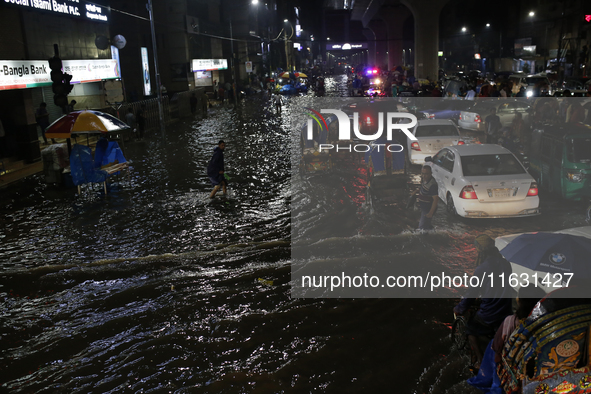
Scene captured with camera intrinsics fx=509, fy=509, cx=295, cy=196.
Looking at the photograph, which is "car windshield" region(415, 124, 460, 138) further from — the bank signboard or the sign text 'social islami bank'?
the bank signboard

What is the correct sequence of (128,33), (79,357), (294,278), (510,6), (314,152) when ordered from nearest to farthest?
(79,357)
(294,278)
(314,152)
(128,33)
(510,6)

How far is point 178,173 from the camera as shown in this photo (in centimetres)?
1758

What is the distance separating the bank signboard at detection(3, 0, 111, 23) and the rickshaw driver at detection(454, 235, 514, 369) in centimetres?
1939

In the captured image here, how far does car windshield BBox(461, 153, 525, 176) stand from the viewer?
1084 centimetres

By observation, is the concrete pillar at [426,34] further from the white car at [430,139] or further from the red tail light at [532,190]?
the red tail light at [532,190]

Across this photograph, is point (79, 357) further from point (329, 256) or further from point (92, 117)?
point (92, 117)

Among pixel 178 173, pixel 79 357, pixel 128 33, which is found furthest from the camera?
pixel 128 33

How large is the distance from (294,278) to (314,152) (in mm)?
8429

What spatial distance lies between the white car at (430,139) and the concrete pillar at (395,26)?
61.0 meters

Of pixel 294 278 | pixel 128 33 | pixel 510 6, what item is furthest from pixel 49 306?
pixel 510 6

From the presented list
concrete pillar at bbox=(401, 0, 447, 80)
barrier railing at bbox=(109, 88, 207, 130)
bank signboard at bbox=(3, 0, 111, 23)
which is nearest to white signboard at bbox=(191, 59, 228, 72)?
barrier railing at bbox=(109, 88, 207, 130)

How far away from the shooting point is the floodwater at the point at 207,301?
5938 millimetres

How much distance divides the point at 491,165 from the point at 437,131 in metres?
5.94

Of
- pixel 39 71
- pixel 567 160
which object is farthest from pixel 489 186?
pixel 39 71
